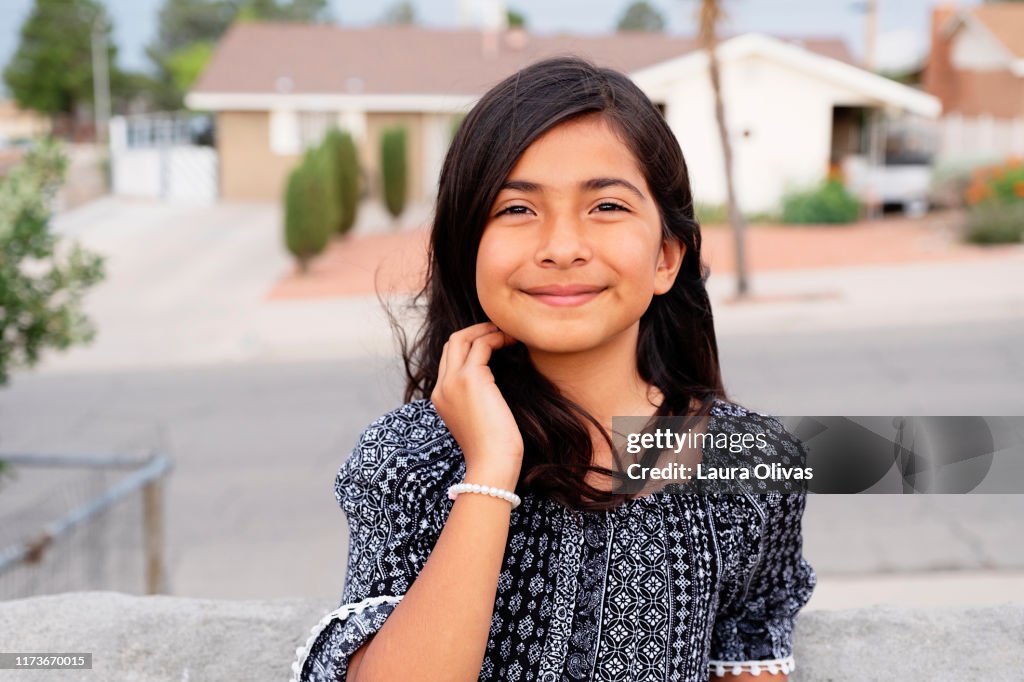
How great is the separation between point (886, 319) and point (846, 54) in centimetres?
1877

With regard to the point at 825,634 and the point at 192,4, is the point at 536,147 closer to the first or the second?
the point at 825,634

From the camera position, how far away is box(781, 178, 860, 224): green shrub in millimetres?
21078

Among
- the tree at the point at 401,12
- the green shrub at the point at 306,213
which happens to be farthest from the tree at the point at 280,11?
the green shrub at the point at 306,213

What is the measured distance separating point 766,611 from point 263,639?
88 centimetres

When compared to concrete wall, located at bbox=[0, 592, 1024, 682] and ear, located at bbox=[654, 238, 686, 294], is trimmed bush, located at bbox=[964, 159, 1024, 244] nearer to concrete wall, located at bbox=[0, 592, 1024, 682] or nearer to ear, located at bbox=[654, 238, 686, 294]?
concrete wall, located at bbox=[0, 592, 1024, 682]

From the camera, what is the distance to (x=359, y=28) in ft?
101

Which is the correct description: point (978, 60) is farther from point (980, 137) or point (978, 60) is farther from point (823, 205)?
point (823, 205)

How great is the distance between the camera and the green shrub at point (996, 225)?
1684cm

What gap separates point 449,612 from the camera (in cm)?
127

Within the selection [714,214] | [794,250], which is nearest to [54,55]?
[714,214]

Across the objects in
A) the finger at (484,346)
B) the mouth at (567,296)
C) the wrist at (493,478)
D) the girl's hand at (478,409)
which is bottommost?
the wrist at (493,478)

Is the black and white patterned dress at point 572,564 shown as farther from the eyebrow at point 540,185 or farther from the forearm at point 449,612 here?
the eyebrow at point 540,185

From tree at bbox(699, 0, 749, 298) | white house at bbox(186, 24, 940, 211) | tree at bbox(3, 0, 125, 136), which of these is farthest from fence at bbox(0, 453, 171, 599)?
tree at bbox(3, 0, 125, 136)

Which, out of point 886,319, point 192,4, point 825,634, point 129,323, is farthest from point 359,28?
point 192,4
